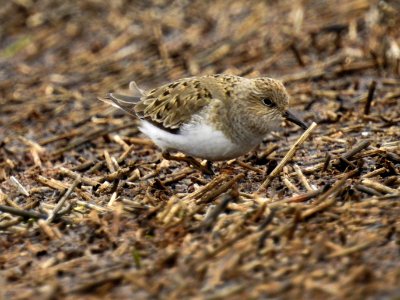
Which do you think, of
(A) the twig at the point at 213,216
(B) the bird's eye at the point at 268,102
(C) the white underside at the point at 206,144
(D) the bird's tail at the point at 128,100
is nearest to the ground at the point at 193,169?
(A) the twig at the point at 213,216

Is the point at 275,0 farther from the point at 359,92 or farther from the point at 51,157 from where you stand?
the point at 51,157

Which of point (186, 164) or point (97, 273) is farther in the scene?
→ point (186, 164)

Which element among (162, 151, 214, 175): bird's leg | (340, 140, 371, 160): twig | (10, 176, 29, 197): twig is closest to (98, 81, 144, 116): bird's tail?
(162, 151, 214, 175): bird's leg

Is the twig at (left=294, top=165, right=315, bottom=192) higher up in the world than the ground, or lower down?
lower down

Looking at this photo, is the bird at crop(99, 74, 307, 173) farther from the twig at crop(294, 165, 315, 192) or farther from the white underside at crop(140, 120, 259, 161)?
the twig at crop(294, 165, 315, 192)

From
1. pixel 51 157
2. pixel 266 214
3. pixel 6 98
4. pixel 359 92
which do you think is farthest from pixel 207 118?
pixel 6 98
